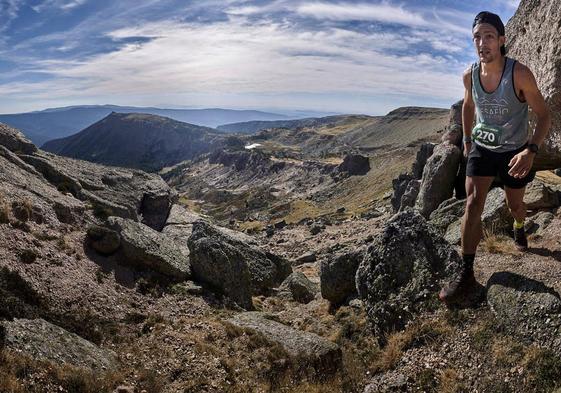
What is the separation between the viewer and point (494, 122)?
27.1 feet

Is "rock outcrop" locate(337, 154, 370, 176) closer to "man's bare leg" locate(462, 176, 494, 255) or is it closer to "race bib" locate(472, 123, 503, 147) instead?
"man's bare leg" locate(462, 176, 494, 255)

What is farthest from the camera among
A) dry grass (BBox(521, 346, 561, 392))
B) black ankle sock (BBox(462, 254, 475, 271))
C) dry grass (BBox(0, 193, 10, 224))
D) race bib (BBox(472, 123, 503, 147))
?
dry grass (BBox(0, 193, 10, 224))

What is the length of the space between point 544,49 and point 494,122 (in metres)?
9.00

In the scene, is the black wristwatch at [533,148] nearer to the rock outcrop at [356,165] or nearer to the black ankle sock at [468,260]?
the black ankle sock at [468,260]

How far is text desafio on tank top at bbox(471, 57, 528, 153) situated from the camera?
25.8 ft

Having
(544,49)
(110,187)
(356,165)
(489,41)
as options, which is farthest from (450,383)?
(356,165)

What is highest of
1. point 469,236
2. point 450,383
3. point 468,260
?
point 469,236

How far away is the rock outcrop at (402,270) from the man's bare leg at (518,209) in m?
1.71

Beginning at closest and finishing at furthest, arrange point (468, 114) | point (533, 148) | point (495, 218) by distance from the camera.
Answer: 1. point (533, 148)
2. point (468, 114)
3. point (495, 218)

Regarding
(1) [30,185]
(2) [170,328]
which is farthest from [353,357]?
(1) [30,185]

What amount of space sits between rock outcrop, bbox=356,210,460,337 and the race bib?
358 cm

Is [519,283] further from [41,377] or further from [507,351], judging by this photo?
[41,377]

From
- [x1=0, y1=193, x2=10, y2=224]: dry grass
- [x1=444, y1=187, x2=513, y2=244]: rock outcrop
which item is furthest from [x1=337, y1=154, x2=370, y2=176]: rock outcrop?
[x1=0, y1=193, x2=10, y2=224]: dry grass

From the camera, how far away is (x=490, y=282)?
370 inches
